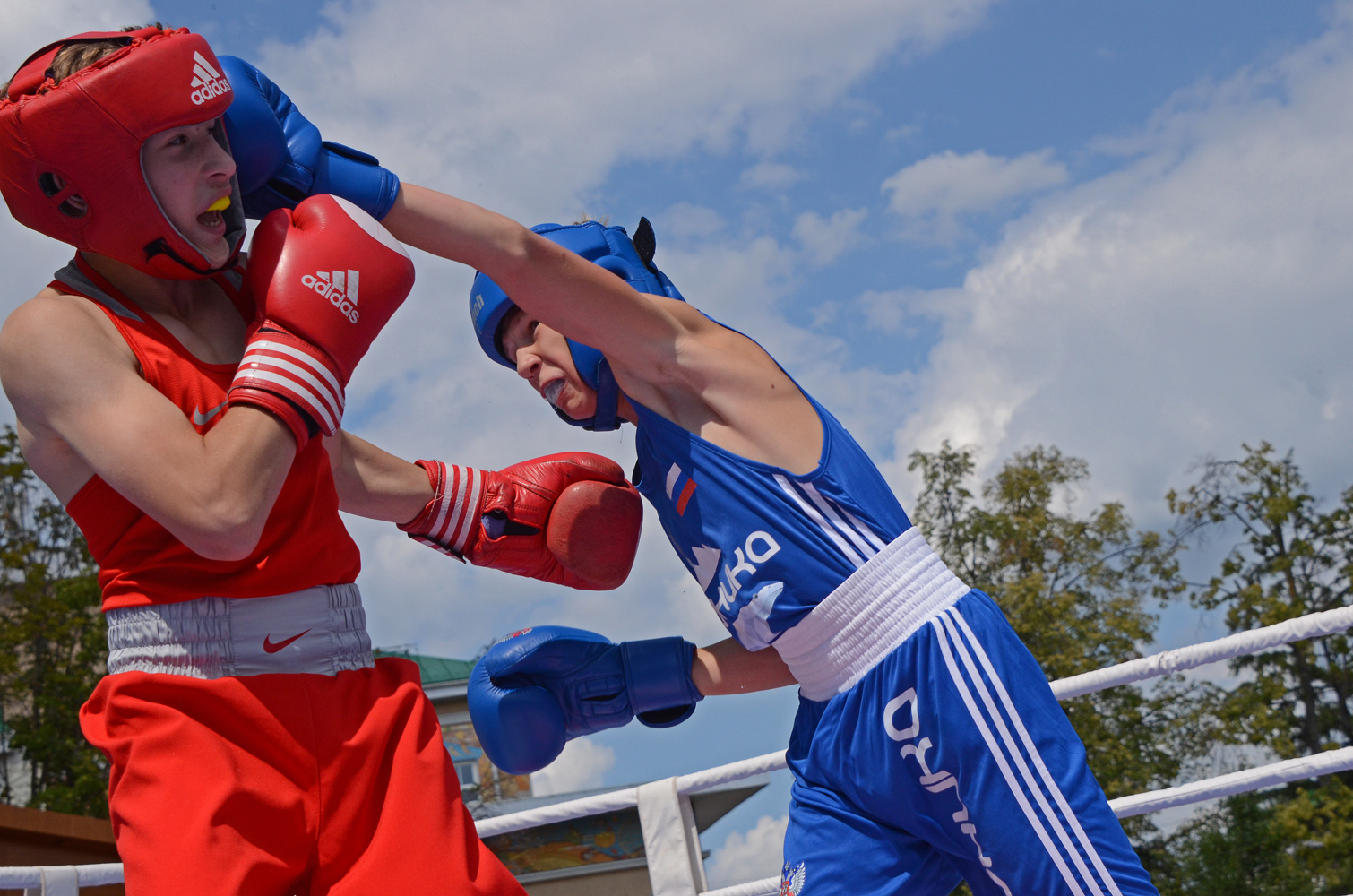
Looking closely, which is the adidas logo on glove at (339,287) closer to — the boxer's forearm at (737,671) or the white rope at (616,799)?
the boxer's forearm at (737,671)

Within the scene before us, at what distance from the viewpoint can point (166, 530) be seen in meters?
1.54

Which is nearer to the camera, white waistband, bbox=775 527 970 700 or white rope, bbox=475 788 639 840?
white waistband, bbox=775 527 970 700

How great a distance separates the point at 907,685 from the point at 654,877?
5.19ft

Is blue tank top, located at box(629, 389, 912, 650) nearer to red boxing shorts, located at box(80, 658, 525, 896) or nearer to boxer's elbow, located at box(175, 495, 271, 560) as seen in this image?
red boxing shorts, located at box(80, 658, 525, 896)

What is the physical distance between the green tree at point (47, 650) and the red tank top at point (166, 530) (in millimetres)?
9082

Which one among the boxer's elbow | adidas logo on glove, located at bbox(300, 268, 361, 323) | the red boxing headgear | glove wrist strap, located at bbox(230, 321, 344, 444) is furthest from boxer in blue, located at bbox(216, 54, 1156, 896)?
the boxer's elbow

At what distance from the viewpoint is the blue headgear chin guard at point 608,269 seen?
2209 mm

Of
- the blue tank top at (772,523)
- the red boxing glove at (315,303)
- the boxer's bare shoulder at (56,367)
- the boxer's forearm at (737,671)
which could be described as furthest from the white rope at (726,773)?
the boxer's bare shoulder at (56,367)

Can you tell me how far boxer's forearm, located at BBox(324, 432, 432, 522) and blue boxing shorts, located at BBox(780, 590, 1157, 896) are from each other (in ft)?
3.24

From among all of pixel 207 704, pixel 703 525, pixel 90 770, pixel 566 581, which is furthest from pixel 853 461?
pixel 90 770

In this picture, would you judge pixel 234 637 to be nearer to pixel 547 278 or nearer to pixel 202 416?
pixel 202 416

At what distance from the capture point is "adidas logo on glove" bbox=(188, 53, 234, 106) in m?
1.55

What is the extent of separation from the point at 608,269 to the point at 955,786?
1.21 meters

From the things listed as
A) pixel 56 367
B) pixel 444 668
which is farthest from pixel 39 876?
pixel 444 668
